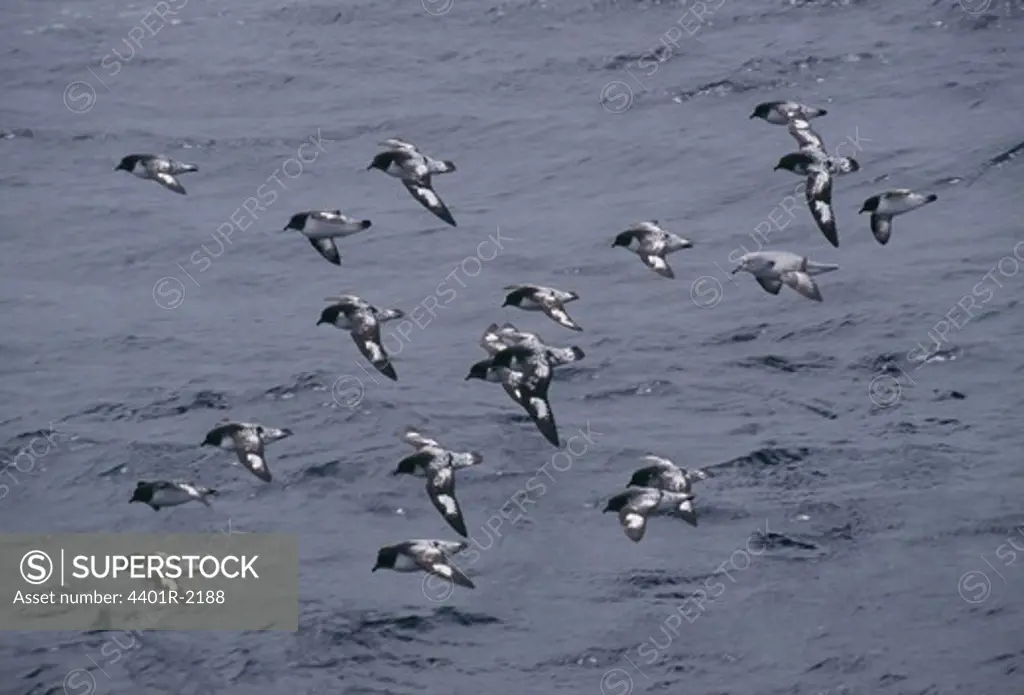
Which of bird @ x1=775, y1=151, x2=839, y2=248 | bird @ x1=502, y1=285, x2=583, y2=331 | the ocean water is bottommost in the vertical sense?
the ocean water

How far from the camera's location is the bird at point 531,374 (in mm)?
42197

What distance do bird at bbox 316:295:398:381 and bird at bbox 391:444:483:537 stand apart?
1.95 meters

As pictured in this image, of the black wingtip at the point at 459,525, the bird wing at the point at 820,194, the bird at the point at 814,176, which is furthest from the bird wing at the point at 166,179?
the bird wing at the point at 820,194

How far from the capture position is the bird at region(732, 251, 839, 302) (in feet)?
143

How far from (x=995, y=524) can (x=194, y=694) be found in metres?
16.0

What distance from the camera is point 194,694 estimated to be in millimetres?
39375

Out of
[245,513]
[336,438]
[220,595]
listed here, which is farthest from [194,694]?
[336,438]

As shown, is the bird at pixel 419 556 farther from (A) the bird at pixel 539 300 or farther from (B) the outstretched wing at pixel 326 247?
(B) the outstretched wing at pixel 326 247

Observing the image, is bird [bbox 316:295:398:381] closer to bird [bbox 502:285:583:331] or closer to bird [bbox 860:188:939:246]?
bird [bbox 502:285:583:331]

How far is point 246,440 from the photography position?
43.2m

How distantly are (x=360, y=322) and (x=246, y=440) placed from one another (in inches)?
130

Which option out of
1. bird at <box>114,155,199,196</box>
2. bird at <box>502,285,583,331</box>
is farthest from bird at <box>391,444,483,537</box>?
bird at <box>114,155,199,196</box>

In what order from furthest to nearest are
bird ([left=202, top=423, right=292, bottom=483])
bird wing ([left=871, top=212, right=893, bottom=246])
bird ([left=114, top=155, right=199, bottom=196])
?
1. bird ([left=114, top=155, right=199, bottom=196])
2. bird wing ([left=871, top=212, right=893, bottom=246])
3. bird ([left=202, top=423, right=292, bottom=483])

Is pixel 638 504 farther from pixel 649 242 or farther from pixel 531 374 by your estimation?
pixel 649 242
